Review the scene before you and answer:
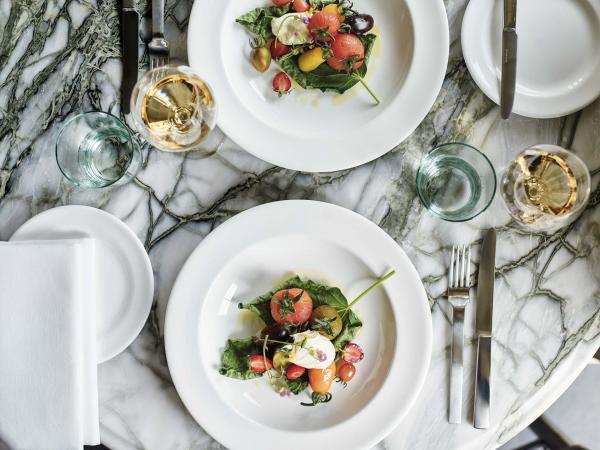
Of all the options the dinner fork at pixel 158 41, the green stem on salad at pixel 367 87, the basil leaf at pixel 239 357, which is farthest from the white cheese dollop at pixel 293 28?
the basil leaf at pixel 239 357

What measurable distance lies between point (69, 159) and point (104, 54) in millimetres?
227

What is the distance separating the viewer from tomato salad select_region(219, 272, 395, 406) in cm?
107

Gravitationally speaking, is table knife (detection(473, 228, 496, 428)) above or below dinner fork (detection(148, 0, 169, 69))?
below

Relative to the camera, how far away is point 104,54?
119 centimetres

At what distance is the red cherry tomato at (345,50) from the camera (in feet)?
3.60

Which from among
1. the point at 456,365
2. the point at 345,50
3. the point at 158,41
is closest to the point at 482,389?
the point at 456,365

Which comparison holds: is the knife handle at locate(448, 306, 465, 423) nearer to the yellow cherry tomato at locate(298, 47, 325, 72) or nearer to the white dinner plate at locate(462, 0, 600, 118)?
the white dinner plate at locate(462, 0, 600, 118)

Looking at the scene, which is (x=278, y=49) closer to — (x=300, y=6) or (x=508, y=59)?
(x=300, y=6)

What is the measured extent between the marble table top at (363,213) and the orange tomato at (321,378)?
0.21m

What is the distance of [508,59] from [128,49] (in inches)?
29.4

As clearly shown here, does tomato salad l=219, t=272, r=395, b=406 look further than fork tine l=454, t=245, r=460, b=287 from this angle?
No

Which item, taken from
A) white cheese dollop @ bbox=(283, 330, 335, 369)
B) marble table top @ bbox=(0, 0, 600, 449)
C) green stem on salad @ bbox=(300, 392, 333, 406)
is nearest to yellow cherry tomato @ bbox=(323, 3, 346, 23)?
marble table top @ bbox=(0, 0, 600, 449)

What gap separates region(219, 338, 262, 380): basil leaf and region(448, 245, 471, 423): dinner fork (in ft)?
1.28

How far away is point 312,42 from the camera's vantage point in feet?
3.67
